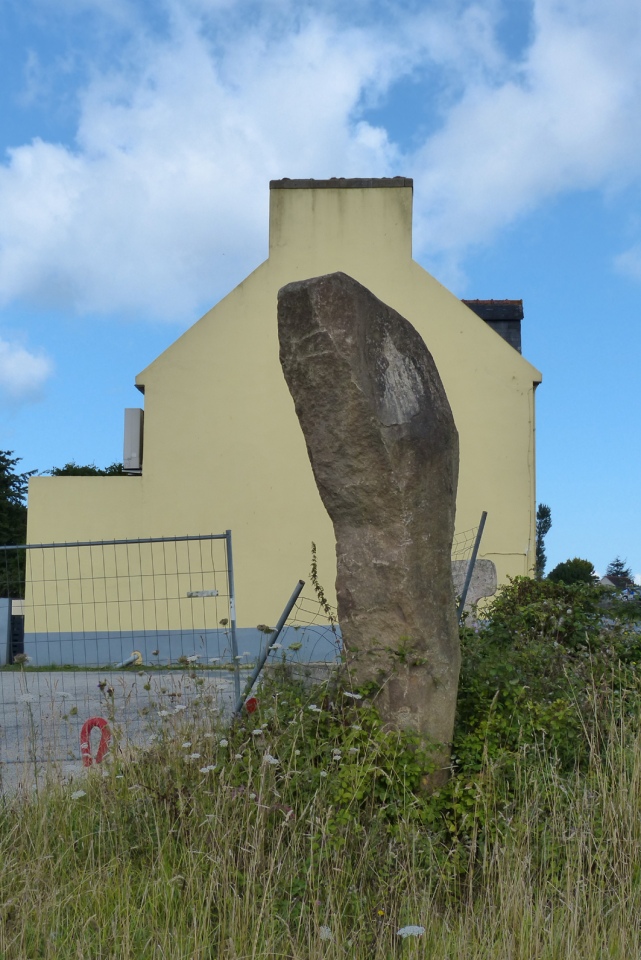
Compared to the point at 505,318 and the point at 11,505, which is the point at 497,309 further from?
the point at 11,505

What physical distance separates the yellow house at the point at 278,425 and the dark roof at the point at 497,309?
1.95 metres

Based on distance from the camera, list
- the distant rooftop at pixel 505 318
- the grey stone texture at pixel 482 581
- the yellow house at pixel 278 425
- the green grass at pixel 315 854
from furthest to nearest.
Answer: the distant rooftop at pixel 505 318
the yellow house at pixel 278 425
the grey stone texture at pixel 482 581
the green grass at pixel 315 854

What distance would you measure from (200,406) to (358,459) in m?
11.6

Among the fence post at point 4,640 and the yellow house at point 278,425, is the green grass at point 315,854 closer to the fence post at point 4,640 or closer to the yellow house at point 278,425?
the fence post at point 4,640

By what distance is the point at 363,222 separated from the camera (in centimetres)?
1694

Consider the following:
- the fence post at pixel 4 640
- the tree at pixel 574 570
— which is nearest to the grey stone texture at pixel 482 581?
the tree at pixel 574 570

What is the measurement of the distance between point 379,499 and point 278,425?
11349 millimetres

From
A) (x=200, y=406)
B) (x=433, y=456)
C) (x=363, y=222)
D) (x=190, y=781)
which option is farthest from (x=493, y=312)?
(x=190, y=781)

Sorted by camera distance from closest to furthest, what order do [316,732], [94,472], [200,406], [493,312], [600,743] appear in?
[316,732]
[600,743]
[200,406]
[493,312]
[94,472]

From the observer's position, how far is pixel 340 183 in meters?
Result: 16.9

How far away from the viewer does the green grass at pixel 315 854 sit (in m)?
3.98

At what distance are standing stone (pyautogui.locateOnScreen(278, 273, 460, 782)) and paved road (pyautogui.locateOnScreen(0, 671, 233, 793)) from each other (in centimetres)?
114

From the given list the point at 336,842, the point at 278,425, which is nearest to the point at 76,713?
the point at 336,842

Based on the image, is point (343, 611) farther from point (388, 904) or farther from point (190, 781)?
point (388, 904)
